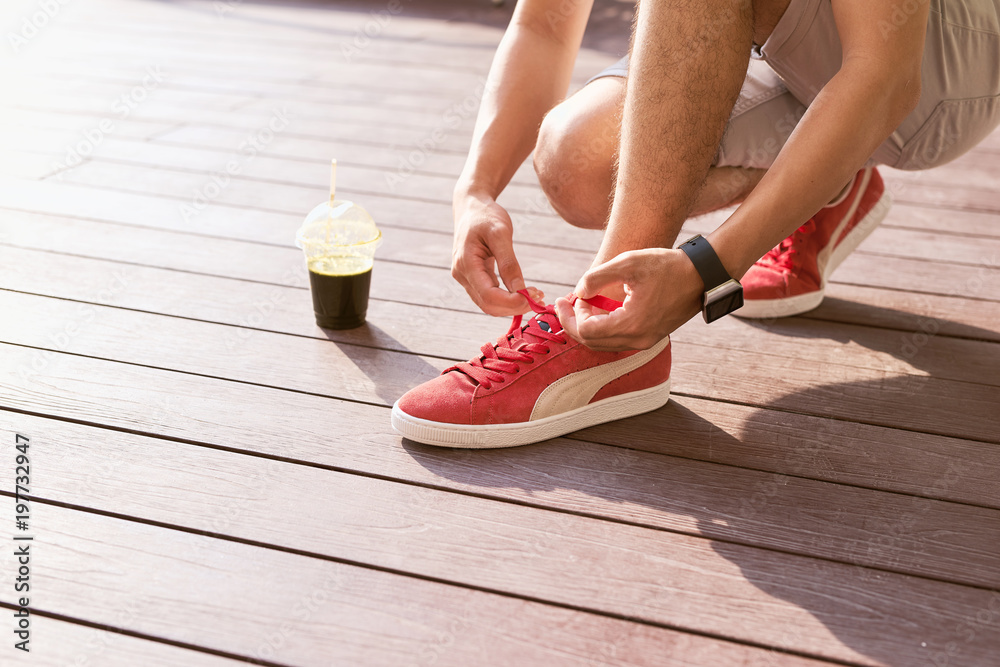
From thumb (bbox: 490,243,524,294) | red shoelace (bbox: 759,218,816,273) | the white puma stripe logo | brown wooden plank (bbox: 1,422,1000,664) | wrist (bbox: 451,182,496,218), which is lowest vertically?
brown wooden plank (bbox: 1,422,1000,664)

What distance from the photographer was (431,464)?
107 cm

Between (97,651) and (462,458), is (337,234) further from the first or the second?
(97,651)

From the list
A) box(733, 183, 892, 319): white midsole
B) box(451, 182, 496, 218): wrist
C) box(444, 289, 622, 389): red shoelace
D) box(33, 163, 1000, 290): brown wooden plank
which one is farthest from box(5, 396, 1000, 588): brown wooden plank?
box(33, 163, 1000, 290): brown wooden plank

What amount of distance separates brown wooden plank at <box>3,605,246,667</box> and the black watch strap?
1.95 feet

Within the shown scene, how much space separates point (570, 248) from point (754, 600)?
3.13ft

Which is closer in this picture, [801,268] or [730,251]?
[730,251]

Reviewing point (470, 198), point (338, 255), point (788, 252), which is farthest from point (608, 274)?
point (788, 252)

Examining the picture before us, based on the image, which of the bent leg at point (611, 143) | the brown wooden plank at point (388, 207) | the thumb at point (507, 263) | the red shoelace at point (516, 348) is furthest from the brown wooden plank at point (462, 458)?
the brown wooden plank at point (388, 207)

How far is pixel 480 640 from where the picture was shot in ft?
2.66

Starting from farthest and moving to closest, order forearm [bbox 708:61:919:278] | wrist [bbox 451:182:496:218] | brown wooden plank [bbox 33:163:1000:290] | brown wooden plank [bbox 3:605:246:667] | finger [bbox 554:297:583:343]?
brown wooden plank [bbox 33:163:1000:290]
wrist [bbox 451:182:496:218]
finger [bbox 554:297:583:343]
forearm [bbox 708:61:919:278]
brown wooden plank [bbox 3:605:246:667]

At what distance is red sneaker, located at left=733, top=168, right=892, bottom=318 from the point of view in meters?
1.45

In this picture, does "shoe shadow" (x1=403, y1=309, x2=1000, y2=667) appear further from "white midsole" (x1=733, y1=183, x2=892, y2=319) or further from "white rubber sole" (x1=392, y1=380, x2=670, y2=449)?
"white midsole" (x1=733, y1=183, x2=892, y2=319)

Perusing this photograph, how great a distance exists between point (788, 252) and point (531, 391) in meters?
0.60

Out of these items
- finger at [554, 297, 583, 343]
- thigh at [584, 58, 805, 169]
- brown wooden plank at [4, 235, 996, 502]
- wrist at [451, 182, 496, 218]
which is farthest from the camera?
A: brown wooden plank at [4, 235, 996, 502]
